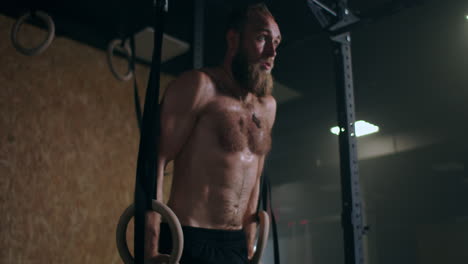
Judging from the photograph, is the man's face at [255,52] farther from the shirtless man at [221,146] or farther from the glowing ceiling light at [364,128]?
the glowing ceiling light at [364,128]

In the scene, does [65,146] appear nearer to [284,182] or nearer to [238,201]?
[238,201]

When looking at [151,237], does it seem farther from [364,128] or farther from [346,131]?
[364,128]

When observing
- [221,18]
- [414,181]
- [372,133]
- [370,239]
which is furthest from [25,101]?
[370,239]

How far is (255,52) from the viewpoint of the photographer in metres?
1.50

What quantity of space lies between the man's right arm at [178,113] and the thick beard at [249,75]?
0.55 ft

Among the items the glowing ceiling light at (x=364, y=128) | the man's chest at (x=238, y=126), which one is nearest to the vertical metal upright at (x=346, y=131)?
the man's chest at (x=238, y=126)

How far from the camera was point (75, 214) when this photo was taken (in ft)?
11.9

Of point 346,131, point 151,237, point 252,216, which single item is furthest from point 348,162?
point 151,237

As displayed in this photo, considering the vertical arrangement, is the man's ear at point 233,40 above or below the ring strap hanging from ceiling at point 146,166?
above

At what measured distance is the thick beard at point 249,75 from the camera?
150 cm

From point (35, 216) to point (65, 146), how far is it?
2.17ft

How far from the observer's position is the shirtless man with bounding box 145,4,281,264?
52.4 inches

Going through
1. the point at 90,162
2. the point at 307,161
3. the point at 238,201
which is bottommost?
the point at 238,201

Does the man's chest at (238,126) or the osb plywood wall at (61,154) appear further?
the osb plywood wall at (61,154)
